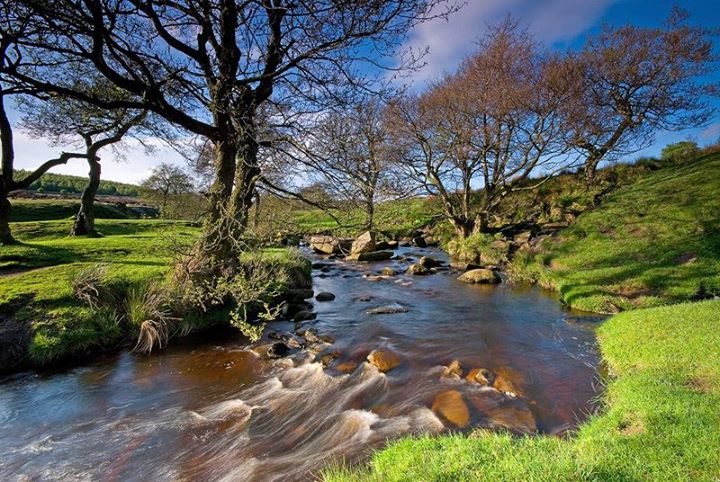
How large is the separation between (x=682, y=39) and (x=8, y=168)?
35.8 meters

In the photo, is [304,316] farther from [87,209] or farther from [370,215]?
[87,209]

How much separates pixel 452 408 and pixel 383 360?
230 centimetres

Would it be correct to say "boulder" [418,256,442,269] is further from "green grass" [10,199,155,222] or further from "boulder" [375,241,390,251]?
"green grass" [10,199,155,222]

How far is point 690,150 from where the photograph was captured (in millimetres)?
28625

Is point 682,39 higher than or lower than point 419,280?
higher

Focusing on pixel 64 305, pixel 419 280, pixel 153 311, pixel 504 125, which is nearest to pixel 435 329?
pixel 419 280

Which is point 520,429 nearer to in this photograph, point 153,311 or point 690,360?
point 690,360

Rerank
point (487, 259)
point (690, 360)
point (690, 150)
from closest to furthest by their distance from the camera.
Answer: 1. point (690, 360)
2. point (487, 259)
3. point (690, 150)

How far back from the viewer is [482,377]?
7172mm

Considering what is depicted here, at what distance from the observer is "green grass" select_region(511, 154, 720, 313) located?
37.5ft

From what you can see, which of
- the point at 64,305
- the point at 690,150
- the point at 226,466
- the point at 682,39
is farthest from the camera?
the point at 690,150

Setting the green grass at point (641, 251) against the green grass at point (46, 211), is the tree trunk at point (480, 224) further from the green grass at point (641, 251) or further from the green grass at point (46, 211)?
the green grass at point (46, 211)

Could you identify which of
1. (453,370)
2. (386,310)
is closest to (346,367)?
(453,370)

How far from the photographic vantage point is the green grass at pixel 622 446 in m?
3.42
